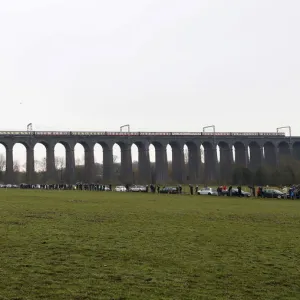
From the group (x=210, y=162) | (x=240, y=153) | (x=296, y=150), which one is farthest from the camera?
(x=296, y=150)

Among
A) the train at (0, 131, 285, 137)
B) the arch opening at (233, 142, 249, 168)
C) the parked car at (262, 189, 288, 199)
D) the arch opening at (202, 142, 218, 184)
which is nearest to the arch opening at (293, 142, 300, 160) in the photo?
the train at (0, 131, 285, 137)

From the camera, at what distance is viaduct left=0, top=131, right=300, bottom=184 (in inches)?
2953

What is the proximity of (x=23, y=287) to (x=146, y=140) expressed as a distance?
251ft

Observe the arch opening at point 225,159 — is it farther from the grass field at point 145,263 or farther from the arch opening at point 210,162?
the grass field at point 145,263

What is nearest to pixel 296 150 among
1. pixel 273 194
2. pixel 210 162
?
pixel 210 162

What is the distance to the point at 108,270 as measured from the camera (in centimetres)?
666

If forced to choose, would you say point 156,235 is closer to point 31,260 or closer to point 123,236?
point 123,236

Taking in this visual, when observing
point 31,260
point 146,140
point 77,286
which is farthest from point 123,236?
point 146,140

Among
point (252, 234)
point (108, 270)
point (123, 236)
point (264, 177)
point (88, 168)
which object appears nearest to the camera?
point (108, 270)

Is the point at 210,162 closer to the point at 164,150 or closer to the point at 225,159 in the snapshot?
the point at 225,159

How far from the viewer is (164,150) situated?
271 feet

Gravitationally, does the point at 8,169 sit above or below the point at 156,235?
above

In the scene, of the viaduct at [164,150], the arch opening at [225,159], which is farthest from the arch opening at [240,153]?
the arch opening at [225,159]

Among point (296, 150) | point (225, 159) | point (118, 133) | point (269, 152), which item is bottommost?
point (225, 159)
